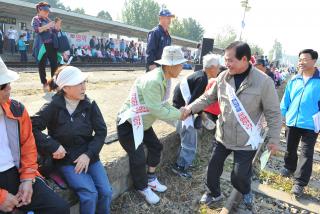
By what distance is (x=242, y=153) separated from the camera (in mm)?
3689

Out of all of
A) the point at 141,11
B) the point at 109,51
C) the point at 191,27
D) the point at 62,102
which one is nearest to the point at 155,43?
the point at 62,102

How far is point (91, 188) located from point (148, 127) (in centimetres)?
117

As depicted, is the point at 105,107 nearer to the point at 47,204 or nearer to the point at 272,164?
the point at 272,164

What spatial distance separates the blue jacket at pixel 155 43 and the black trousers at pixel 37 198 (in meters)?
3.61

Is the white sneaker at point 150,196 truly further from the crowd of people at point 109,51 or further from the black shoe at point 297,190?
the crowd of people at point 109,51

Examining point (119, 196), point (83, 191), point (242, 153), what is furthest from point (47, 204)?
point (242, 153)

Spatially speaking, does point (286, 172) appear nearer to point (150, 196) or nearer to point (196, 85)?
point (196, 85)

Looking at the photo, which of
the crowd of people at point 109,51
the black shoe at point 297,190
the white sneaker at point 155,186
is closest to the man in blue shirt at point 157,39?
the white sneaker at point 155,186

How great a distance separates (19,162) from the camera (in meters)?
2.62

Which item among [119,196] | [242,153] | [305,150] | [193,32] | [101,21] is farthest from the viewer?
[193,32]

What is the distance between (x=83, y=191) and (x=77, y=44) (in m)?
21.4

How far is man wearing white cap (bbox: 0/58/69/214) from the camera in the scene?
2479 millimetres

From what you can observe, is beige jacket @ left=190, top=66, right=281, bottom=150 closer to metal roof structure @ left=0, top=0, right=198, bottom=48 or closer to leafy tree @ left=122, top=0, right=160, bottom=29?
metal roof structure @ left=0, top=0, right=198, bottom=48

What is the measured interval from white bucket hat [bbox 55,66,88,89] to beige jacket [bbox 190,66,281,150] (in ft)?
5.52
